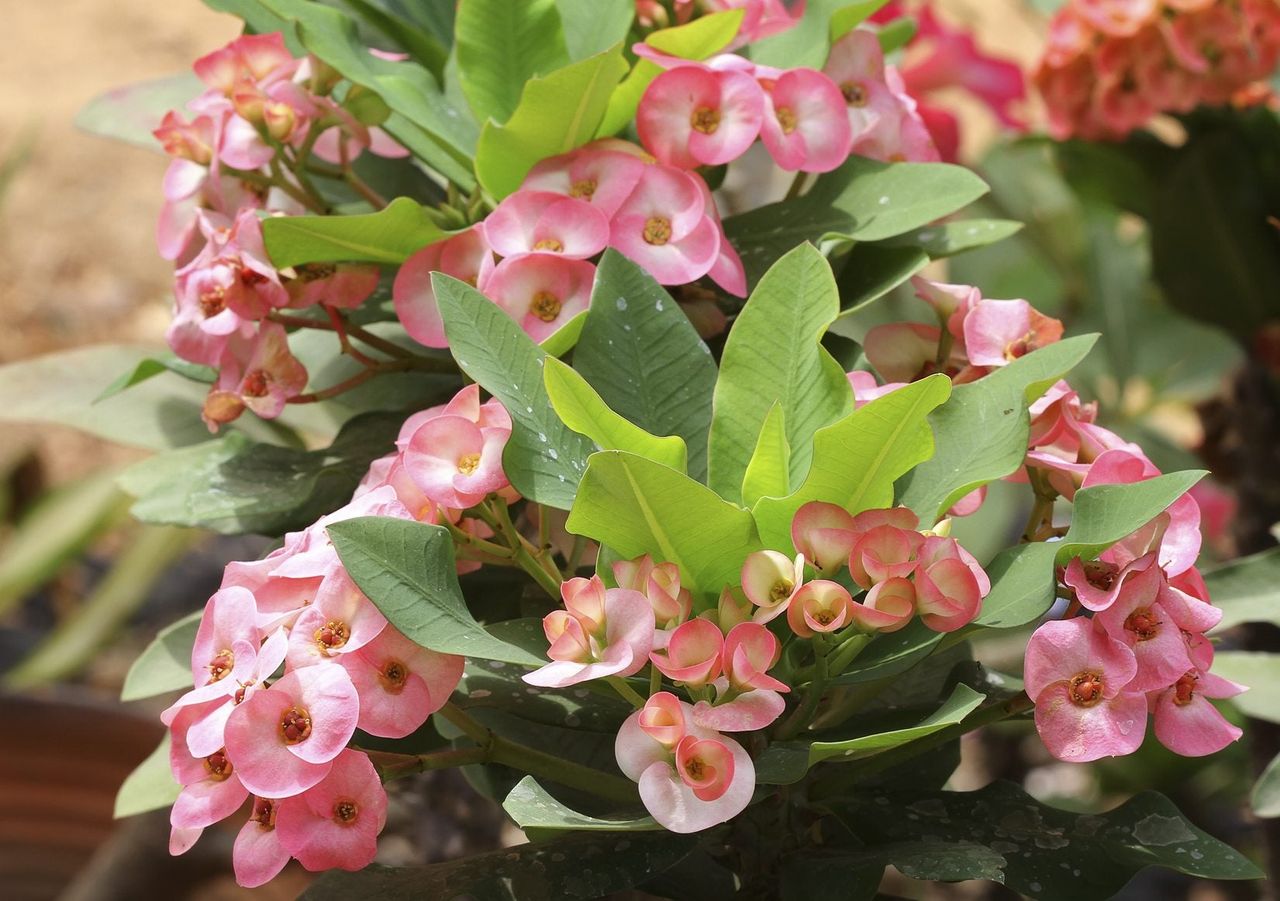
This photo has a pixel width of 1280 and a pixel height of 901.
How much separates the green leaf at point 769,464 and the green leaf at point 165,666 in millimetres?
283

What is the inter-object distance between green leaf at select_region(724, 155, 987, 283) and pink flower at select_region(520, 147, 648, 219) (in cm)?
9

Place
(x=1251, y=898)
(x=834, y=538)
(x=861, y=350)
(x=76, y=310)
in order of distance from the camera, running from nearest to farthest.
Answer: (x=834, y=538)
(x=861, y=350)
(x=1251, y=898)
(x=76, y=310)

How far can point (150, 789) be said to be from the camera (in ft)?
2.02

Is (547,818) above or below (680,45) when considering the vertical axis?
below

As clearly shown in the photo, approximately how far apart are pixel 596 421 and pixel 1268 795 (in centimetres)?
39

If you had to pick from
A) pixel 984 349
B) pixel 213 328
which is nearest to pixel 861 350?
pixel 984 349

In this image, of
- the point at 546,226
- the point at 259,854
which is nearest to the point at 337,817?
the point at 259,854

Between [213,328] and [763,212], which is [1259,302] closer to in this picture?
[763,212]

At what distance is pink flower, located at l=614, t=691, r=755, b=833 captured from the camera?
40cm

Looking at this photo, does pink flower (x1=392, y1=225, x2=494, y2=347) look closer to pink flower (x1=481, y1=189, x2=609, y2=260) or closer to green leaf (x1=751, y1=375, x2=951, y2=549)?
pink flower (x1=481, y1=189, x2=609, y2=260)

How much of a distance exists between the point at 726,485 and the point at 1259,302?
0.69 metres

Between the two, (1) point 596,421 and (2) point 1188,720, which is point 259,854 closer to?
(1) point 596,421

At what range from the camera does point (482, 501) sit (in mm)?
461

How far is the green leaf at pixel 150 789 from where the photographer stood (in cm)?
60
